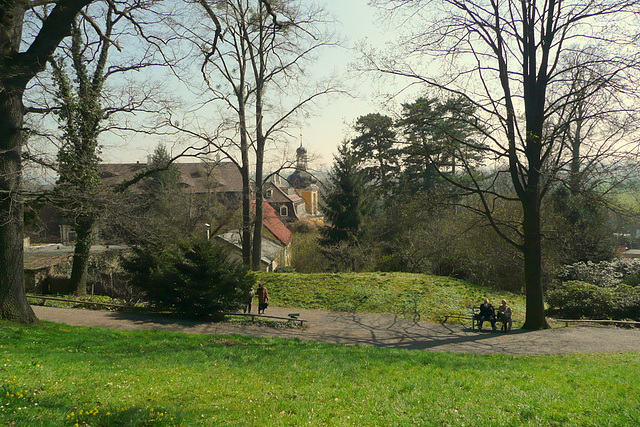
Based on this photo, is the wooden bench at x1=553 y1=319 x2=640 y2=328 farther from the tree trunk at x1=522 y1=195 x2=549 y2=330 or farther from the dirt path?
the tree trunk at x1=522 y1=195 x2=549 y2=330

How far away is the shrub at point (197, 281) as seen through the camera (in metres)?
16.4

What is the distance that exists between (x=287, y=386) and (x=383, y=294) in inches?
541

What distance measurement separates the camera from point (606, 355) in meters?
12.4

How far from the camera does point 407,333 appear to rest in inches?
624

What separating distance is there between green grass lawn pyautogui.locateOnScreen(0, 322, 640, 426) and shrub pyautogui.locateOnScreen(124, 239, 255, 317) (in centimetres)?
454

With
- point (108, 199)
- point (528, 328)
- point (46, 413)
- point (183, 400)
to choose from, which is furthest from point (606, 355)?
point (108, 199)

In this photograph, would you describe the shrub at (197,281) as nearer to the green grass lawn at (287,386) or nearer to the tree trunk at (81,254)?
the tree trunk at (81,254)

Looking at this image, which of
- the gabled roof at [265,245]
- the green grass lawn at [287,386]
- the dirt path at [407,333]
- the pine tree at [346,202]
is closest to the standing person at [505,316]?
the dirt path at [407,333]

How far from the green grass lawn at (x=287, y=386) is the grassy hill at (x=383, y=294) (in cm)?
791

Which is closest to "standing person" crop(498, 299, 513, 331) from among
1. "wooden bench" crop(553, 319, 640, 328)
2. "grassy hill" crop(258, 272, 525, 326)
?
"grassy hill" crop(258, 272, 525, 326)

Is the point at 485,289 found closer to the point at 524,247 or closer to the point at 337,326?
the point at 524,247

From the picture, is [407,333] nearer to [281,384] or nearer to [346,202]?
[281,384]

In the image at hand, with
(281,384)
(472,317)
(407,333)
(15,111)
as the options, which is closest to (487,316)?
(472,317)

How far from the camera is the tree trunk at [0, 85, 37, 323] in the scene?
37.6 ft
